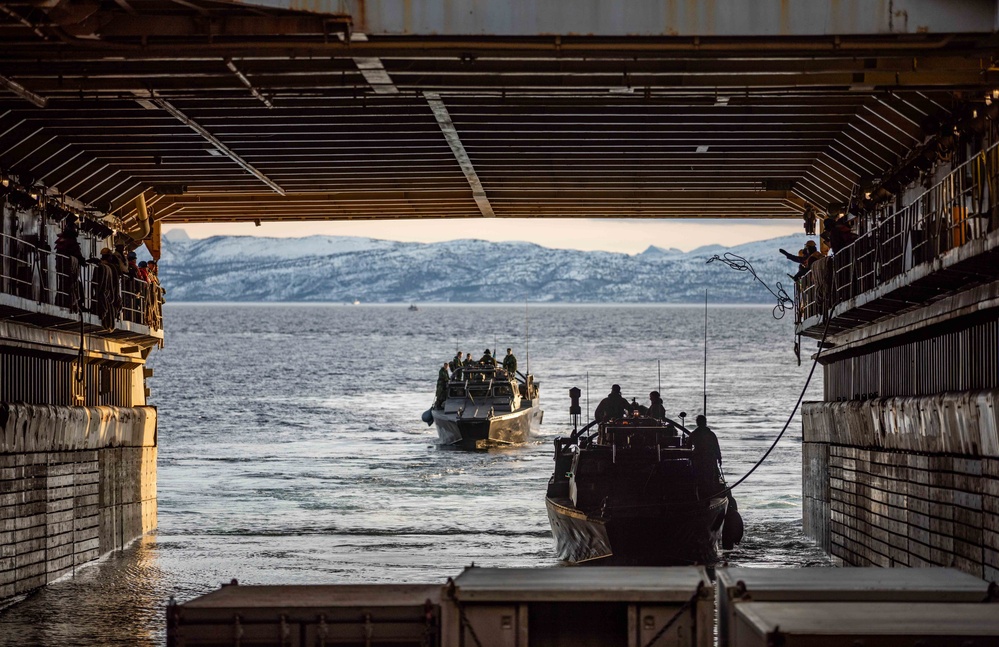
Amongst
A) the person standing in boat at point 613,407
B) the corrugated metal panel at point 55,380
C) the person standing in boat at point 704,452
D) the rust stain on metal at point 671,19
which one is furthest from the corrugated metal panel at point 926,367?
the corrugated metal panel at point 55,380

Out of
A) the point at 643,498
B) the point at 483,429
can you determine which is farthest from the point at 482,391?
the point at 643,498

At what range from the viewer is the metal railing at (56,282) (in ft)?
74.2

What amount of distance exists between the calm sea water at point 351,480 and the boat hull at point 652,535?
3.77 m

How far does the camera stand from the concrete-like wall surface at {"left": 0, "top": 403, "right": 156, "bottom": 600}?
21453 mm

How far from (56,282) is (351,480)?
2604cm

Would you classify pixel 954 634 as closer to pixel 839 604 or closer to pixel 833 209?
pixel 839 604

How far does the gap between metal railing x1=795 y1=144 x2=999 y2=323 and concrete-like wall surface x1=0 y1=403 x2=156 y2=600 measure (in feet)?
47.2

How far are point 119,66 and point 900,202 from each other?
14.1m

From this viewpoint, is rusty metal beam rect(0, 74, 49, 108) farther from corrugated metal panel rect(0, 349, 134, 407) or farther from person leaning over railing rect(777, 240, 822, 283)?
person leaning over railing rect(777, 240, 822, 283)

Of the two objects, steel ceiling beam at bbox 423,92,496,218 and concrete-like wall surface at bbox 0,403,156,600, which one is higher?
steel ceiling beam at bbox 423,92,496,218

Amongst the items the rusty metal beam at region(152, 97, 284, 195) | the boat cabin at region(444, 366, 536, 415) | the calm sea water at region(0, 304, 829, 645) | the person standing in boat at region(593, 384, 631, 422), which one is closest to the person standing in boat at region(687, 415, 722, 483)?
the person standing in boat at region(593, 384, 631, 422)

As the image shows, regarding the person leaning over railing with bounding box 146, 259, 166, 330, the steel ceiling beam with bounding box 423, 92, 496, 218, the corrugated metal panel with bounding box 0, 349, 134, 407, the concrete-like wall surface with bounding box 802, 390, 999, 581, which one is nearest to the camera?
the concrete-like wall surface with bounding box 802, 390, 999, 581

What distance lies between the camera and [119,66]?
57.9 ft

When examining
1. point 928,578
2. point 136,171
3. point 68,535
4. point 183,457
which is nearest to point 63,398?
point 68,535
